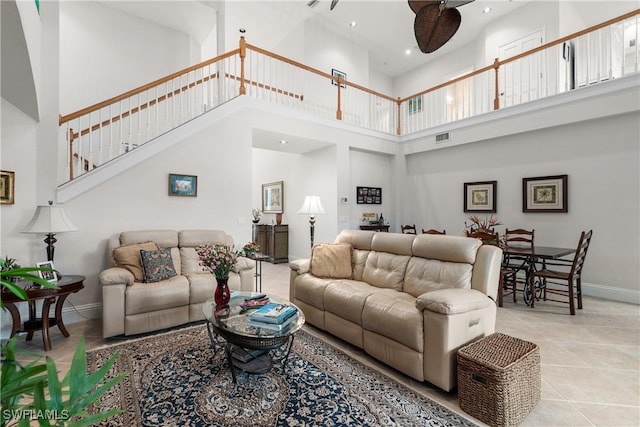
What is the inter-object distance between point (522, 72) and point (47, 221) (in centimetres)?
835

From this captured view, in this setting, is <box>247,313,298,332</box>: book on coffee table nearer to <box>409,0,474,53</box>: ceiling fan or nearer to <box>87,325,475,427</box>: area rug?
<box>87,325,475,427</box>: area rug

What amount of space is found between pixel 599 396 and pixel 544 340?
94cm

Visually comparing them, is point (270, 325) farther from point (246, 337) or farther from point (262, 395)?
point (262, 395)

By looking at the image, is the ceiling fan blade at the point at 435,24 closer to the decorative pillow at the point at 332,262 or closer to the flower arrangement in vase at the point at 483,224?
the decorative pillow at the point at 332,262

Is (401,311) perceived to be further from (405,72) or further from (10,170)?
(405,72)

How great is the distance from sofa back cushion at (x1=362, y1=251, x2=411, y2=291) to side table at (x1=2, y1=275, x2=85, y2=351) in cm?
297

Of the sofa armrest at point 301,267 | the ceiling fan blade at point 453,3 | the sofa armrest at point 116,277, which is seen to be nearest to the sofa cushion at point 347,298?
the sofa armrest at point 301,267

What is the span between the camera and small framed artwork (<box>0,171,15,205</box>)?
3156 mm

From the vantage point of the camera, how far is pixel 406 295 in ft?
9.30

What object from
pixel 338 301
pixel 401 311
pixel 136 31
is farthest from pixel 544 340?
pixel 136 31

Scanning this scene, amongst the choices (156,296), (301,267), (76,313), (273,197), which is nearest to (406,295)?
(301,267)

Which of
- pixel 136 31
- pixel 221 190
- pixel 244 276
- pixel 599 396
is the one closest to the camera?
pixel 599 396

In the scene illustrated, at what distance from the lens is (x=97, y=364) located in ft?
8.30

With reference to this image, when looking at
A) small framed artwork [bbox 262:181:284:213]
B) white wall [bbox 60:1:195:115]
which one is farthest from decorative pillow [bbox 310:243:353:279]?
white wall [bbox 60:1:195:115]
